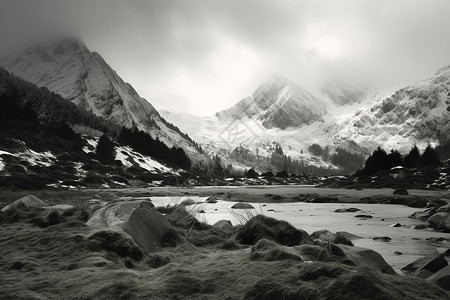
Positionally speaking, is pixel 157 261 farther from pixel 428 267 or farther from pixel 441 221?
pixel 441 221

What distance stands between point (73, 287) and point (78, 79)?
634 ft

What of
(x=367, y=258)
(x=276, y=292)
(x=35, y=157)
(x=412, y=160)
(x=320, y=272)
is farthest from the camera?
(x=412, y=160)

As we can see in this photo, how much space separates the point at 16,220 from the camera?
10.8 meters

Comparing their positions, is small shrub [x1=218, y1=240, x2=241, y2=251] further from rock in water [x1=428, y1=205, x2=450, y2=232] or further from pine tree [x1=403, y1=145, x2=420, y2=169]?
pine tree [x1=403, y1=145, x2=420, y2=169]

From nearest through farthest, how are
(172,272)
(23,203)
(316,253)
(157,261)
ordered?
(172,272)
(316,253)
(157,261)
(23,203)

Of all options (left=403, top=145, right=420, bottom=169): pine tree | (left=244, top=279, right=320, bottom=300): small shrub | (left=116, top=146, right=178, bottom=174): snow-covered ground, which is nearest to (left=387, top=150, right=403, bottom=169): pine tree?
(left=403, top=145, right=420, bottom=169): pine tree

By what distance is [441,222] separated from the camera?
15.3m

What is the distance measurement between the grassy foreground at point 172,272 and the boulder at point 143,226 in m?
0.16

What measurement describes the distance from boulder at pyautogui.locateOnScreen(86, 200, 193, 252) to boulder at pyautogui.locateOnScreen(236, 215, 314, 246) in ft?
5.02

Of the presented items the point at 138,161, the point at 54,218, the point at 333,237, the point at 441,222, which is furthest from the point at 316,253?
the point at 138,161

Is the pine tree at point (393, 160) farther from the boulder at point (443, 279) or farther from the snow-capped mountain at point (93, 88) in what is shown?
the snow-capped mountain at point (93, 88)

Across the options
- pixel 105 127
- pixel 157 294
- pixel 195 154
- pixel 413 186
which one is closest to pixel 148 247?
pixel 157 294

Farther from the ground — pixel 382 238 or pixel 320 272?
pixel 320 272

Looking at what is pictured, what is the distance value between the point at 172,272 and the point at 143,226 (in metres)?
2.83
